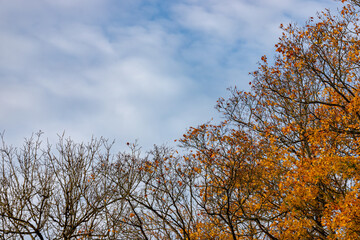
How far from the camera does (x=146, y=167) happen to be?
571 inches

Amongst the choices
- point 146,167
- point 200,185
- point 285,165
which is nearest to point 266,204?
point 285,165

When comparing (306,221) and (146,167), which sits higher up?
(146,167)

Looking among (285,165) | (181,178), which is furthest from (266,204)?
(181,178)

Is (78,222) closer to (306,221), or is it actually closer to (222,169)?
(222,169)

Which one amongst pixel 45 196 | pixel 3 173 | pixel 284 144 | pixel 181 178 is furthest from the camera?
pixel 284 144

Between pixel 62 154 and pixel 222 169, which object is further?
pixel 222 169

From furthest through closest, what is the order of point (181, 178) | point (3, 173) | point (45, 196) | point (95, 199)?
point (181, 178) < point (95, 199) < point (3, 173) < point (45, 196)

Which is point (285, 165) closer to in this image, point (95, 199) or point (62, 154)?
point (95, 199)

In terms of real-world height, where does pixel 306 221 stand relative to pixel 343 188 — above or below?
below

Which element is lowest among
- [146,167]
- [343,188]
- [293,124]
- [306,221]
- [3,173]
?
[306,221]

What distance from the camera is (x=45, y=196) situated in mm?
10414

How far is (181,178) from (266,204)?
393 cm

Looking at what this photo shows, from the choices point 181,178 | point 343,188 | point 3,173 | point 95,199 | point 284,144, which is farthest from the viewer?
point 284,144

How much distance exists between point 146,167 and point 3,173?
550 centimetres
